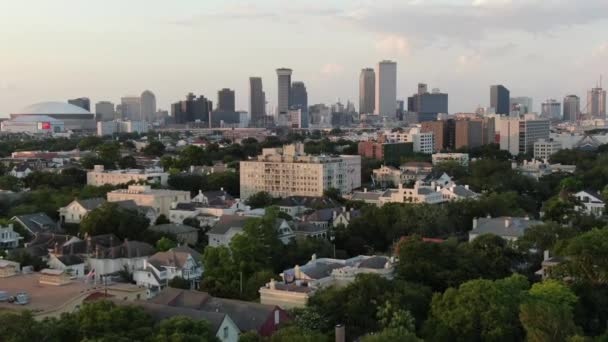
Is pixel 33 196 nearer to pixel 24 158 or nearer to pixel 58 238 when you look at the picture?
pixel 58 238

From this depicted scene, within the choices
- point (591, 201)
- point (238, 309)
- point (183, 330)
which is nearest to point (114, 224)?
point (238, 309)

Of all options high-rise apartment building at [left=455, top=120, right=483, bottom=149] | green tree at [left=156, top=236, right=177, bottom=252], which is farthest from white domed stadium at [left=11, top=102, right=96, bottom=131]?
green tree at [left=156, top=236, right=177, bottom=252]

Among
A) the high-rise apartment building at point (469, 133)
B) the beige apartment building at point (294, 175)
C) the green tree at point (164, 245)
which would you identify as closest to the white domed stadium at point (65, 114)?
the high-rise apartment building at point (469, 133)

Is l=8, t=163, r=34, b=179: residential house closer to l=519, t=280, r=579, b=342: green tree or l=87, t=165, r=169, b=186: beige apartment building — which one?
l=87, t=165, r=169, b=186: beige apartment building

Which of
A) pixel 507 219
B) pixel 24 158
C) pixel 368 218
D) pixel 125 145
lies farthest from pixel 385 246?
pixel 125 145

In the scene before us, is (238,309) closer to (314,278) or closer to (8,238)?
(314,278)

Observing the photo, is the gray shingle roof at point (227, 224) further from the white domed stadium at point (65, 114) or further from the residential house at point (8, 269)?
the white domed stadium at point (65, 114)
